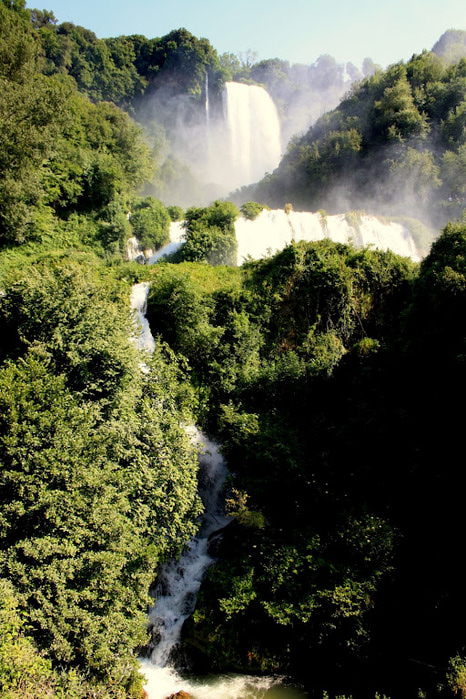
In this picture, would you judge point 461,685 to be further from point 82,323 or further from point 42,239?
point 42,239

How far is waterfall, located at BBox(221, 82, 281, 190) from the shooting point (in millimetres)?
56969

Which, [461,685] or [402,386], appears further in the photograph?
[402,386]

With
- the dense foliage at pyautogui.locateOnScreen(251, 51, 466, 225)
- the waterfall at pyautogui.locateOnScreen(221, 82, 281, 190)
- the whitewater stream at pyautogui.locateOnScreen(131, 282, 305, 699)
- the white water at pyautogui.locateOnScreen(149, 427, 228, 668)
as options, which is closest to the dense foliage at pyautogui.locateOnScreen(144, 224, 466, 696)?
the whitewater stream at pyautogui.locateOnScreen(131, 282, 305, 699)

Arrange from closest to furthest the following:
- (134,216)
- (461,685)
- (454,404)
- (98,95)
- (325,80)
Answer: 1. (461,685)
2. (454,404)
3. (134,216)
4. (98,95)
5. (325,80)

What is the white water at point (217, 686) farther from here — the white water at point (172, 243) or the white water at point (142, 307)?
the white water at point (172, 243)

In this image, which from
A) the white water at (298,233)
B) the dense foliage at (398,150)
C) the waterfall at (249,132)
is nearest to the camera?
the white water at (298,233)

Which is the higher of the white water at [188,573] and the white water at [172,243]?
the white water at [172,243]

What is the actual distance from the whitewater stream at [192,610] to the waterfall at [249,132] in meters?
53.5

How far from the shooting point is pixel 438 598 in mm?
8562

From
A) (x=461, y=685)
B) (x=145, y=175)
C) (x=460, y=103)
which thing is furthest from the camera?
(x=460, y=103)

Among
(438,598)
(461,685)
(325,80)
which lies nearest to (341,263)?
(438,598)

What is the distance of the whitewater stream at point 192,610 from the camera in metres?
8.82

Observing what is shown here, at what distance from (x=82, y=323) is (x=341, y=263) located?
1064cm

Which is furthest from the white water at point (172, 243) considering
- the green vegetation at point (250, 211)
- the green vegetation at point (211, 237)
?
the green vegetation at point (250, 211)
